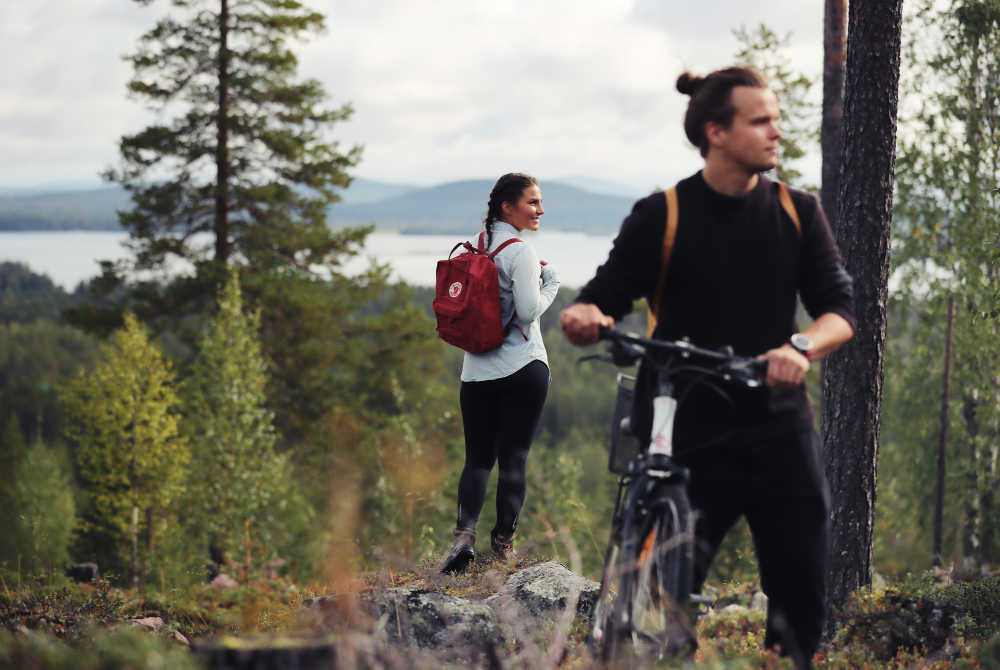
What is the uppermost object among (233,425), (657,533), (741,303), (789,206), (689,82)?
(689,82)

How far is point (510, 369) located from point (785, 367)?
102 inches

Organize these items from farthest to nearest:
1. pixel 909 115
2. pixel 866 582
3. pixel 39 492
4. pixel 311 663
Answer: pixel 39 492 → pixel 909 115 → pixel 866 582 → pixel 311 663

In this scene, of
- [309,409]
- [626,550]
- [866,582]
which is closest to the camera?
[626,550]

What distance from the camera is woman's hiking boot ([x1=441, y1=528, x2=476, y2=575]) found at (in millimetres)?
5539

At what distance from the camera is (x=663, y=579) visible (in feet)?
9.34

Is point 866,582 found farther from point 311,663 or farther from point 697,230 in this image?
point 311,663

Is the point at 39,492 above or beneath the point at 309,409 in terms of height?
beneath

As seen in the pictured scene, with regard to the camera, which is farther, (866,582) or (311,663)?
(866,582)

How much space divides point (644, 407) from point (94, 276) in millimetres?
20453

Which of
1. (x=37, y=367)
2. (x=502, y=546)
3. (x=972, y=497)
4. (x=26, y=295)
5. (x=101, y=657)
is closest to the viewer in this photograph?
(x=101, y=657)

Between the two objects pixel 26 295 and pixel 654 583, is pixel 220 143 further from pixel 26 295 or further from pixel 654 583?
pixel 26 295

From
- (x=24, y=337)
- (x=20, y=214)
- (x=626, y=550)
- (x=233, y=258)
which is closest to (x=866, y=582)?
(x=626, y=550)

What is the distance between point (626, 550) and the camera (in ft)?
9.46

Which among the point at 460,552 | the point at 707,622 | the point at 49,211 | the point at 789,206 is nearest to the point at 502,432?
the point at 460,552
